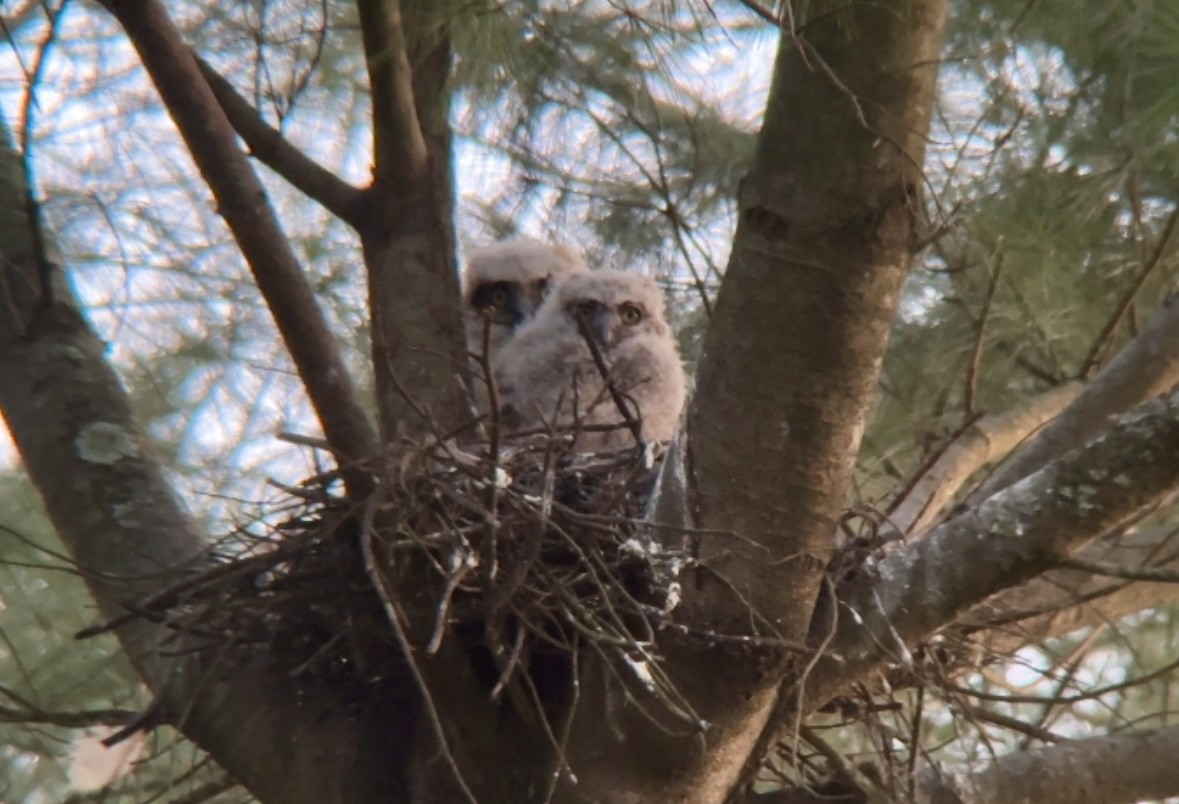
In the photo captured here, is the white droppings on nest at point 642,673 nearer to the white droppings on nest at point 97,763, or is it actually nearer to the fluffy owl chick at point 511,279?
the white droppings on nest at point 97,763

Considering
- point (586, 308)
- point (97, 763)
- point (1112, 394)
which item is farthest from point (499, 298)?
A: point (97, 763)

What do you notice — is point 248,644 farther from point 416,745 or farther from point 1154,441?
point 1154,441

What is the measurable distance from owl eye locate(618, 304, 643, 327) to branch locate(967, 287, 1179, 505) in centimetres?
97

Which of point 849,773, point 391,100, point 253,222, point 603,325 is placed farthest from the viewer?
point 603,325

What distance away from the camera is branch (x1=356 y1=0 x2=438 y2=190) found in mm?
2131

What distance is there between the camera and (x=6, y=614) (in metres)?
3.15

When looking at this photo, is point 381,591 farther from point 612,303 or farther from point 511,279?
point 511,279

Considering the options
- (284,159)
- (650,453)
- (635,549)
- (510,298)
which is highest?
(510,298)

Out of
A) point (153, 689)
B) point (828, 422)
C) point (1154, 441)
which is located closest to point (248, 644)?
point (153, 689)

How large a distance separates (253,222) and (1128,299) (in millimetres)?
1445

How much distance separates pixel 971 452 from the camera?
2.47 m

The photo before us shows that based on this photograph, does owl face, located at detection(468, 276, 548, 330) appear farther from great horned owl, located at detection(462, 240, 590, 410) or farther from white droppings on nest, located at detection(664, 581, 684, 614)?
white droppings on nest, located at detection(664, 581, 684, 614)

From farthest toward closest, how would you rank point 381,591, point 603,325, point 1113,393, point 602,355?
point 603,325 → point 602,355 → point 1113,393 → point 381,591

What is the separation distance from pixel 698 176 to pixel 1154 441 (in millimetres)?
1615
